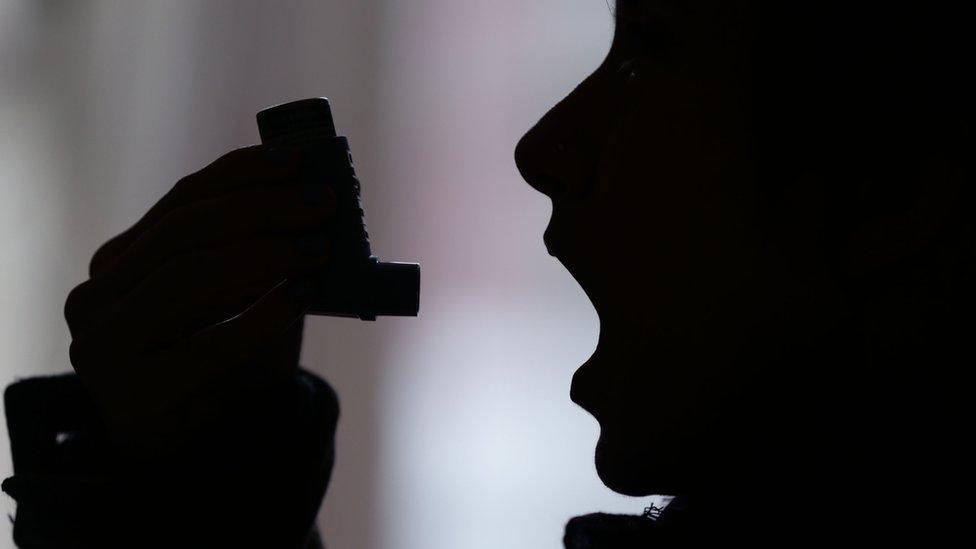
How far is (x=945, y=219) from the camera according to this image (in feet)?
1.44

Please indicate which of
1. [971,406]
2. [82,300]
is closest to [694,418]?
[971,406]

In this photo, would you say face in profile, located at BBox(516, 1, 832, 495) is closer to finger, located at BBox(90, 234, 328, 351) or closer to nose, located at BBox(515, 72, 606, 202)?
nose, located at BBox(515, 72, 606, 202)

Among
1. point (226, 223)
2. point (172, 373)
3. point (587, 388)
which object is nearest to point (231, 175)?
point (226, 223)

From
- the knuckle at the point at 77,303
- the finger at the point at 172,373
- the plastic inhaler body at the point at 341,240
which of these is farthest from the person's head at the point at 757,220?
the knuckle at the point at 77,303

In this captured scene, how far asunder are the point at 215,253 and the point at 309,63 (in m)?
0.68

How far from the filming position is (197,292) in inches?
22.9

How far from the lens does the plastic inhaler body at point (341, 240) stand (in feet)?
1.83

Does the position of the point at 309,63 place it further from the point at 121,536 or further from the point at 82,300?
the point at 121,536

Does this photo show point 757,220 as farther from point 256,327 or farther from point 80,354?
point 80,354

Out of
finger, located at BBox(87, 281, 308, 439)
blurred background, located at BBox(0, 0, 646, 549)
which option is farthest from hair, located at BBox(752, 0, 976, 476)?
blurred background, located at BBox(0, 0, 646, 549)

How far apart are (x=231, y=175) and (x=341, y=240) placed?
11 centimetres

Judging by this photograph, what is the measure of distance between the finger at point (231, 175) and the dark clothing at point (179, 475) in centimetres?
17

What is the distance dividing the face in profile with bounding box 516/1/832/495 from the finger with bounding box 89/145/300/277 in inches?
7.2

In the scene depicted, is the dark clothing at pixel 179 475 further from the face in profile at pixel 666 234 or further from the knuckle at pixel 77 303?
the face in profile at pixel 666 234
